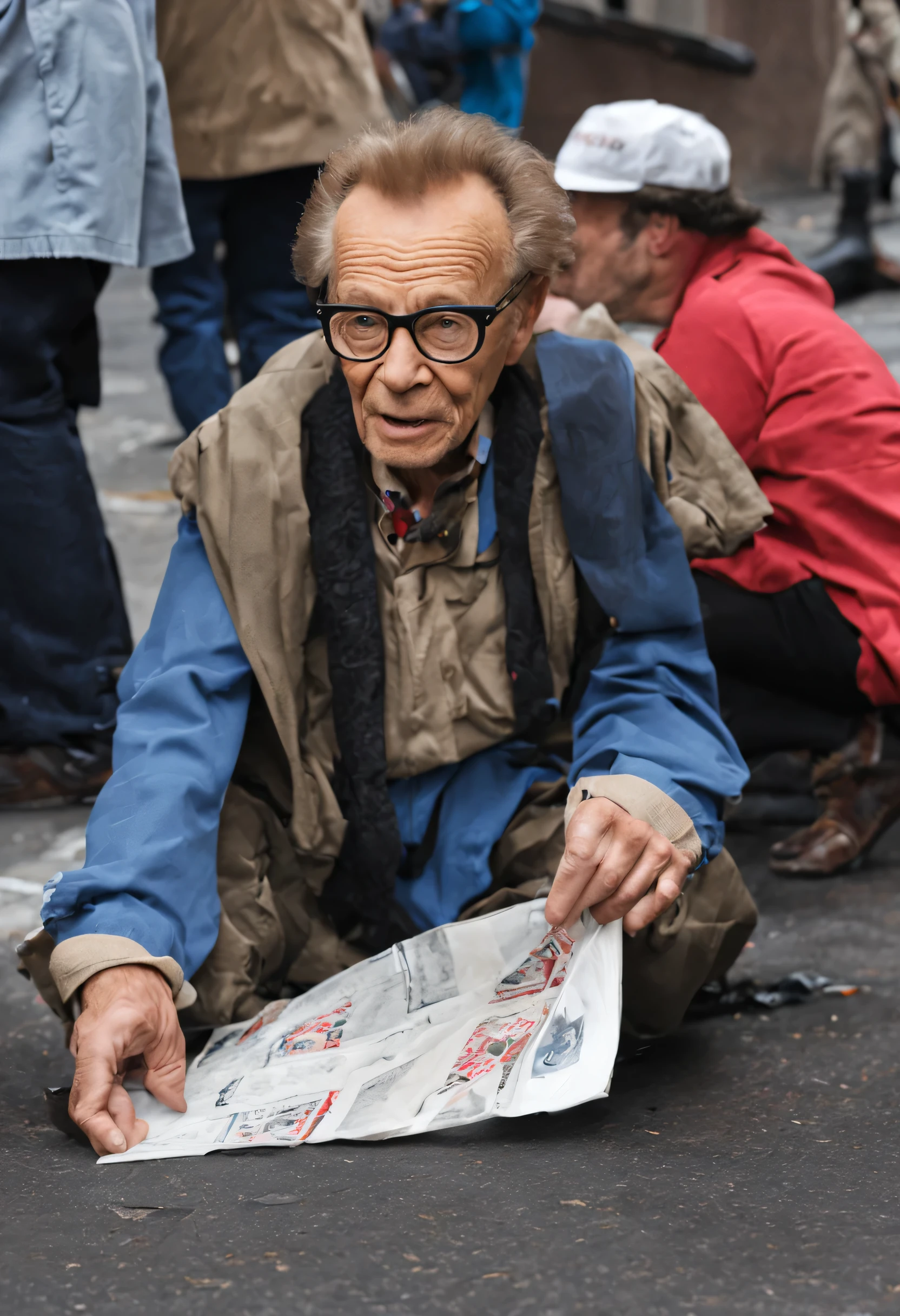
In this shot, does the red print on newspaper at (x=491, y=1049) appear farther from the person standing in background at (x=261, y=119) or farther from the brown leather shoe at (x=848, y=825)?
the person standing in background at (x=261, y=119)

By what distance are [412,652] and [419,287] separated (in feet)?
1.65

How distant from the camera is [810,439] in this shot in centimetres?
299

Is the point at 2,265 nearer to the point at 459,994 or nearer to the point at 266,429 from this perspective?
the point at 266,429

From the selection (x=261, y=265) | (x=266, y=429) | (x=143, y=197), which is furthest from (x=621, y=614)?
(x=261, y=265)

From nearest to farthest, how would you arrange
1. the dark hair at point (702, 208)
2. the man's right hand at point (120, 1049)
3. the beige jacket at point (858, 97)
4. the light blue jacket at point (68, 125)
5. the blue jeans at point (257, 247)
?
the man's right hand at point (120, 1049) < the light blue jacket at point (68, 125) < the dark hair at point (702, 208) < the blue jeans at point (257, 247) < the beige jacket at point (858, 97)

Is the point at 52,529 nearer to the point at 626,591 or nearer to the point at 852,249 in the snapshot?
the point at 626,591

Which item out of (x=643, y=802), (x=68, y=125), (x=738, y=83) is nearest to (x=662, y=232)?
(x=68, y=125)

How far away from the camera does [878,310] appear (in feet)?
25.9

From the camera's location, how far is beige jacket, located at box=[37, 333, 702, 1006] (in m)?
2.10

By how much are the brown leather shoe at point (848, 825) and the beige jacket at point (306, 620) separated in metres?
0.98

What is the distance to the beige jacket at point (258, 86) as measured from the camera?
358 centimetres

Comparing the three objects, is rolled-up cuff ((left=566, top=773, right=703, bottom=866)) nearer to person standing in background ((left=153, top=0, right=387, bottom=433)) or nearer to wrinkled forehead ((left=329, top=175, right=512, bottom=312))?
wrinkled forehead ((left=329, top=175, right=512, bottom=312))

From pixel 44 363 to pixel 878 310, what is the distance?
5.90m

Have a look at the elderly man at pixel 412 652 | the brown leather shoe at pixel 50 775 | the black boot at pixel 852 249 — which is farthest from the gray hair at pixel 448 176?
the black boot at pixel 852 249
